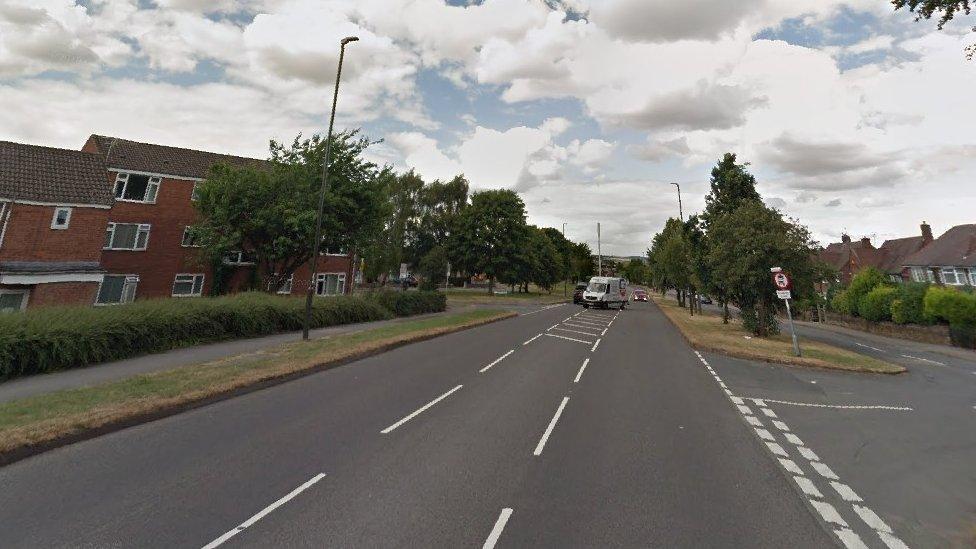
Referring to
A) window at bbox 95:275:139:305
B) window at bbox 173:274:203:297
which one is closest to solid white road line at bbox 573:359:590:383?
window at bbox 173:274:203:297

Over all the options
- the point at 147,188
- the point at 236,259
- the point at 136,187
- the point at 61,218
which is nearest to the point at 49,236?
the point at 61,218

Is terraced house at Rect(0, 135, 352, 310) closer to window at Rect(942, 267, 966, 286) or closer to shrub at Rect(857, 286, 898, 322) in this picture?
shrub at Rect(857, 286, 898, 322)

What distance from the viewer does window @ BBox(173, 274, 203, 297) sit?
2892 centimetres

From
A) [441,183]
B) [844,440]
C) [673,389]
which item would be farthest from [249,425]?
[441,183]

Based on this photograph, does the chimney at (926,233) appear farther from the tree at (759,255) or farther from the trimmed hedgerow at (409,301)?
the trimmed hedgerow at (409,301)

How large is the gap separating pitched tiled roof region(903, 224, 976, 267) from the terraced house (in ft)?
213

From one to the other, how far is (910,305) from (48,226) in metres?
57.2

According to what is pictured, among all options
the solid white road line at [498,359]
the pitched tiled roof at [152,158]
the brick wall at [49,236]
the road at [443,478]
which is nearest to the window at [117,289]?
the brick wall at [49,236]

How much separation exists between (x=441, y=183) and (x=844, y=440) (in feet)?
188

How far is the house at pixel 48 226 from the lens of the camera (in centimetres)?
2022

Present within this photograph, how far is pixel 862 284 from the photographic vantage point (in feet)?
138

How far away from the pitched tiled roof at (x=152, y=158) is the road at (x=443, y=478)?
25781 mm

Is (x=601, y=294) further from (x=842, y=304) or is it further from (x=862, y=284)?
(x=842, y=304)

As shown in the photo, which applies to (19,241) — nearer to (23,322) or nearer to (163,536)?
(23,322)
